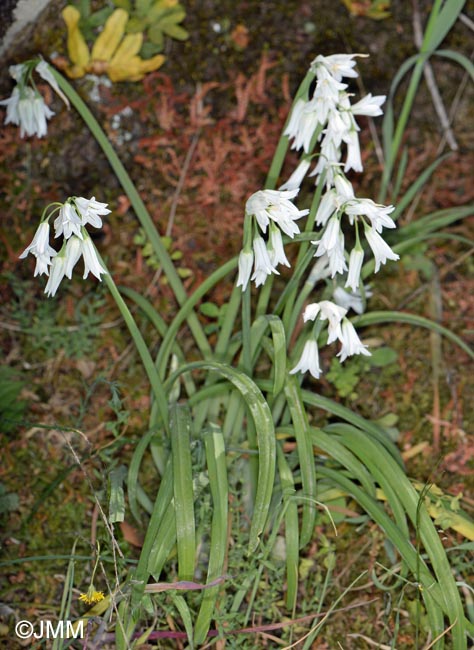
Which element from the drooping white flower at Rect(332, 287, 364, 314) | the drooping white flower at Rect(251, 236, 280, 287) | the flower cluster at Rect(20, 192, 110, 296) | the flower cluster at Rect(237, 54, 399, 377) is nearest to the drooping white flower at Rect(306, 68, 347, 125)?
the flower cluster at Rect(237, 54, 399, 377)

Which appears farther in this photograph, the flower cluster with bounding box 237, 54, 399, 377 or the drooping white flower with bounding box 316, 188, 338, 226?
the drooping white flower with bounding box 316, 188, 338, 226

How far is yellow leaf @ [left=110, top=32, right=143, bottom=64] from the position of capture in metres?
2.84

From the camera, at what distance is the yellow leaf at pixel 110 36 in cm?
284

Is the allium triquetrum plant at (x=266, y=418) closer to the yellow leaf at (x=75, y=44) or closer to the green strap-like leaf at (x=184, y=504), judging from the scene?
the green strap-like leaf at (x=184, y=504)

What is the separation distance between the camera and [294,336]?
2623 millimetres

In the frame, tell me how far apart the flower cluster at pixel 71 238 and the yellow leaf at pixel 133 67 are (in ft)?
4.00

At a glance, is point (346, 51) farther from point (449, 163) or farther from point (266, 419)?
point (266, 419)

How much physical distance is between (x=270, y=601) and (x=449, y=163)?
77.2 inches

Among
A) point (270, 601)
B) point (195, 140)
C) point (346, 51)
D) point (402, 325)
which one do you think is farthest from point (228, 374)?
point (346, 51)

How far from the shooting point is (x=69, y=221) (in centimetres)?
177

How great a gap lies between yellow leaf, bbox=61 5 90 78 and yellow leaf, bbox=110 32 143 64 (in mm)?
111

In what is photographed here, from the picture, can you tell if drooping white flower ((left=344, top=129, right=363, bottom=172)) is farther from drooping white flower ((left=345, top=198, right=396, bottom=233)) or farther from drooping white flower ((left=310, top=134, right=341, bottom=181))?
drooping white flower ((left=345, top=198, right=396, bottom=233))
